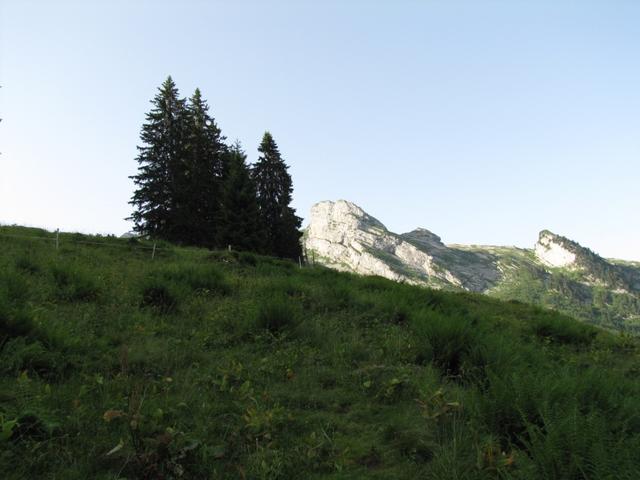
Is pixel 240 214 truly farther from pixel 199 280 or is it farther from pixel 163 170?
pixel 199 280

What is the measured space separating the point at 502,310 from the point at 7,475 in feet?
52.1

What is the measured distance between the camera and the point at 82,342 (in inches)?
197

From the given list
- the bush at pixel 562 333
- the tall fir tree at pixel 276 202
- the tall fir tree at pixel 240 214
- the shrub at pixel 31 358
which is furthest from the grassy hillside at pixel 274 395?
the tall fir tree at pixel 276 202

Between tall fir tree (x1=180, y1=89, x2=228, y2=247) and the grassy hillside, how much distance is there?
2247cm

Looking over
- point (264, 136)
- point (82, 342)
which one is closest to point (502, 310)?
point (82, 342)

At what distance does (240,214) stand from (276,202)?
8.03m

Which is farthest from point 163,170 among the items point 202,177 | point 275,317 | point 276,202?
point 275,317

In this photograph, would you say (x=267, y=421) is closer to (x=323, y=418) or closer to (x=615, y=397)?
(x=323, y=418)

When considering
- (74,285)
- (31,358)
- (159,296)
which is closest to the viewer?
(31,358)

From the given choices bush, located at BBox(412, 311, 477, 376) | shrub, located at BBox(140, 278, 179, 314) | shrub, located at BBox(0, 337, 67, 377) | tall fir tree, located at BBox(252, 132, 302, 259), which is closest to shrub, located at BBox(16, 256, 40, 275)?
shrub, located at BBox(140, 278, 179, 314)

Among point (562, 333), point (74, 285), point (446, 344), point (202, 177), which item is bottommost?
point (562, 333)

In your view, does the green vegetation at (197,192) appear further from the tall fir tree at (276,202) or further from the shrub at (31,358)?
the shrub at (31,358)

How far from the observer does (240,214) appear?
30.0 metres

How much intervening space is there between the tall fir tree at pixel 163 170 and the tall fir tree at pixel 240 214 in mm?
3880
